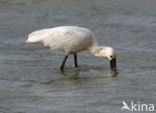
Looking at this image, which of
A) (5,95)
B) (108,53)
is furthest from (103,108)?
(108,53)

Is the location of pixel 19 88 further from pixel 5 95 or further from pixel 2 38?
pixel 2 38

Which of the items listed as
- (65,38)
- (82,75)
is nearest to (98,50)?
(65,38)

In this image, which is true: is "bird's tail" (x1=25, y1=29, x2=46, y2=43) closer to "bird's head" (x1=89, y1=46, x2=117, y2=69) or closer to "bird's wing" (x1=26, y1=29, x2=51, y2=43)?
"bird's wing" (x1=26, y1=29, x2=51, y2=43)

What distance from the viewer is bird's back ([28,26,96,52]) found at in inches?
371

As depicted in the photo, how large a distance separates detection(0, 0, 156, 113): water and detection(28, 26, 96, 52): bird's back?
424 millimetres

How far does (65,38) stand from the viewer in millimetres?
9445

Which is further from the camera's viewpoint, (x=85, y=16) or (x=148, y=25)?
(x=85, y=16)

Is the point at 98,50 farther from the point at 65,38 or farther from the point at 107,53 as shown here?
the point at 65,38

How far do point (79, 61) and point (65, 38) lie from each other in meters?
0.80

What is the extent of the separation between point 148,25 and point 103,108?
7077mm

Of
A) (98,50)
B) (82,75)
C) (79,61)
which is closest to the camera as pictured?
(82,75)

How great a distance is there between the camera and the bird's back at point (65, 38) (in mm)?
9422

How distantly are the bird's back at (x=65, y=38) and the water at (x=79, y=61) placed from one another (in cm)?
42

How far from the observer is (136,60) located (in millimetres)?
9875
